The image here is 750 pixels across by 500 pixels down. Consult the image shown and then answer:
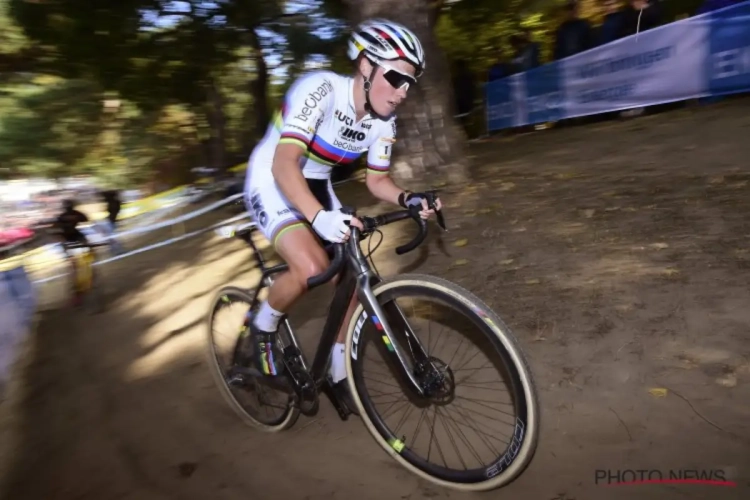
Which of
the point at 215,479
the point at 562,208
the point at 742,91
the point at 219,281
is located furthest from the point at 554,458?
the point at 742,91

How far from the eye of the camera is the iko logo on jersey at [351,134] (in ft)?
9.30

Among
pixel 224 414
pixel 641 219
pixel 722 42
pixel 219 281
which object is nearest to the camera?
pixel 224 414

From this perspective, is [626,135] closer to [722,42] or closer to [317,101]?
[722,42]

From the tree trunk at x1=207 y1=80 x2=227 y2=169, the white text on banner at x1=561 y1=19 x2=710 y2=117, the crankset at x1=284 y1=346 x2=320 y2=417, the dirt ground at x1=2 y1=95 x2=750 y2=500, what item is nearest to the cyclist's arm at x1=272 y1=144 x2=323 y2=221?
the crankset at x1=284 y1=346 x2=320 y2=417

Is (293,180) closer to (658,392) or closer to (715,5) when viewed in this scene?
(658,392)

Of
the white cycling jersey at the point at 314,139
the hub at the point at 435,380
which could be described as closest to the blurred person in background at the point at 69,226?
the white cycling jersey at the point at 314,139

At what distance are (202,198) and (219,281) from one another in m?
7.13

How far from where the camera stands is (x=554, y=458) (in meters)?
2.59

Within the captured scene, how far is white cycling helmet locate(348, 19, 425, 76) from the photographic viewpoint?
2525 millimetres

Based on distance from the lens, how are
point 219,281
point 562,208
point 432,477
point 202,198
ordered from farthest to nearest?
1. point 202,198
2. point 219,281
3. point 562,208
4. point 432,477

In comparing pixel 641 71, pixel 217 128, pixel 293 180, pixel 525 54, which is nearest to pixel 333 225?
pixel 293 180

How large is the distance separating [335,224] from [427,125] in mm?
4267

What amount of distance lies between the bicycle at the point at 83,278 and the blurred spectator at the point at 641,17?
28.5 feet

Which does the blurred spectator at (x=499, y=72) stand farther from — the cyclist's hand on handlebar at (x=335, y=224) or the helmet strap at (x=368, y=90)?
the cyclist's hand on handlebar at (x=335, y=224)
